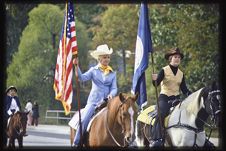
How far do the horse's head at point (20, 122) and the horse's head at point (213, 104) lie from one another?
23.8ft

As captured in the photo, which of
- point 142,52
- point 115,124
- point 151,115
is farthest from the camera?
point 142,52

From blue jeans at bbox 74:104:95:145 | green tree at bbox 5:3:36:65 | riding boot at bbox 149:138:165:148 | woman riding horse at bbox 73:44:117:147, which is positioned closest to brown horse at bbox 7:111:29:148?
woman riding horse at bbox 73:44:117:147

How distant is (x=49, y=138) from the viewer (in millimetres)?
30141

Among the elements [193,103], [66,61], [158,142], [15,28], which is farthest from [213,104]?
[15,28]

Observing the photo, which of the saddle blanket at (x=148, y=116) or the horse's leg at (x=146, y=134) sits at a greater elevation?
the saddle blanket at (x=148, y=116)

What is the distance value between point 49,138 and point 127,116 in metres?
18.0

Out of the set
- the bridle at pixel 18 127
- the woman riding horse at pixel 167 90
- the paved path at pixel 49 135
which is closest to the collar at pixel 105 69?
the woman riding horse at pixel 167 90

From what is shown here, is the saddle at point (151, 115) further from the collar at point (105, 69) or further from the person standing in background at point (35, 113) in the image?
the person standing in background at point (35, 113)

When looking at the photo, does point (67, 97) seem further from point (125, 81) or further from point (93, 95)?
point (125, 81)

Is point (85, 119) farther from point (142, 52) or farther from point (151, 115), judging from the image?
point (142, 52)

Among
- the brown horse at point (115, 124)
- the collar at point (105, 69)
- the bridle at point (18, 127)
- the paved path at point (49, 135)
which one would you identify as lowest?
the paved path at point (49, 135)

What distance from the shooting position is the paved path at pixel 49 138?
25397mm

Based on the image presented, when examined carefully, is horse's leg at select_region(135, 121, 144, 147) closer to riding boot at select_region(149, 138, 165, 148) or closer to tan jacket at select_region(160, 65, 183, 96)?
riding boot at select_region(149, 138, 165, 148)

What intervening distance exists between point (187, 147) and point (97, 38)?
104 feet
